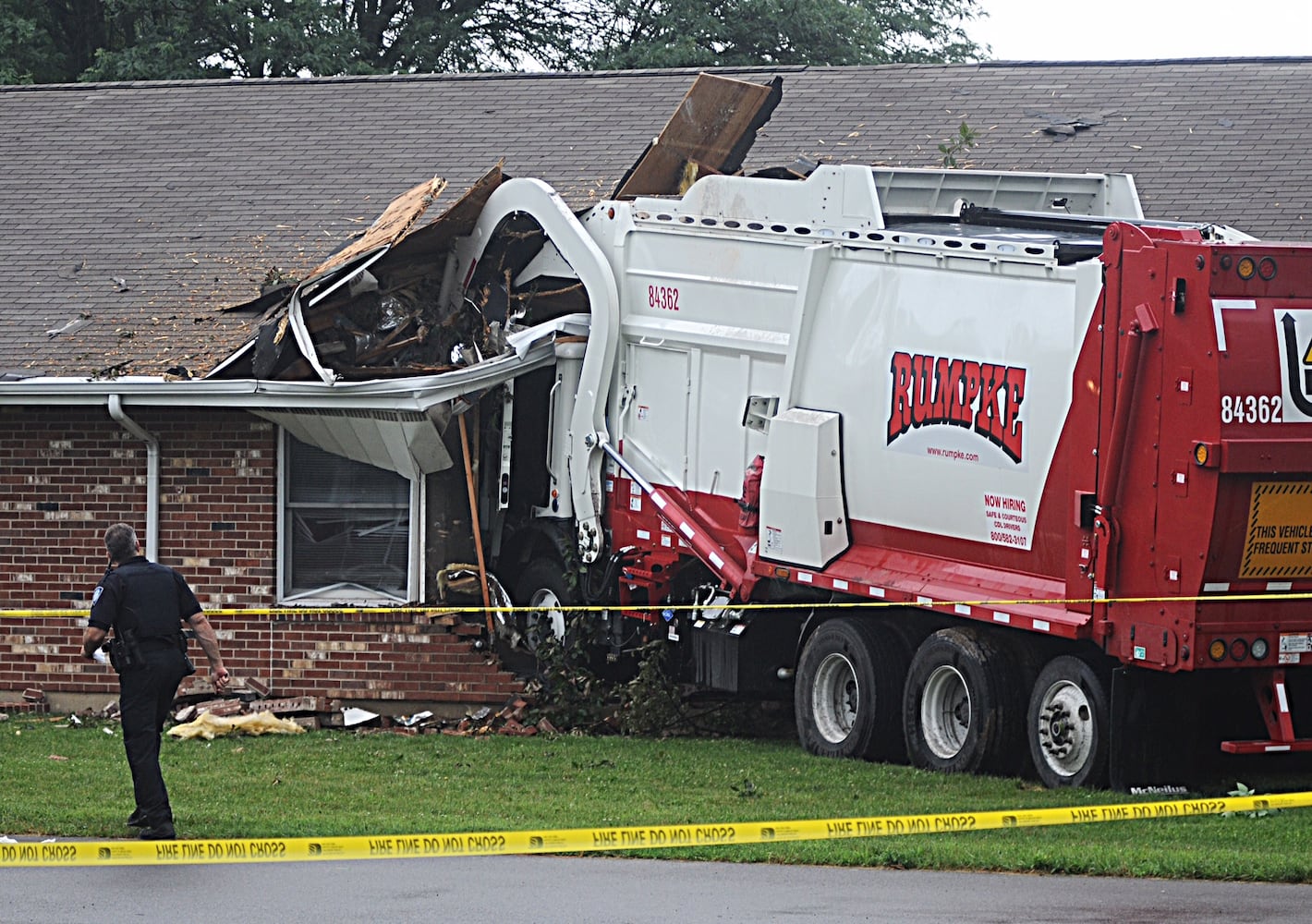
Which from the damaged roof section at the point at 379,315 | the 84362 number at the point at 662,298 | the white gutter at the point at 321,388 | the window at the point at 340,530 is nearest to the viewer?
the 84362 number at the point at 662,298

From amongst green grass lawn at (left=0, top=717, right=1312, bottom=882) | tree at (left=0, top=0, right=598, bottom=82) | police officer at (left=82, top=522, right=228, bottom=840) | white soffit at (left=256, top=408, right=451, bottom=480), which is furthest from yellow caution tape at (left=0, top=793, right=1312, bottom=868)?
tree at (left=0, top=0, right=598, bottom=82)

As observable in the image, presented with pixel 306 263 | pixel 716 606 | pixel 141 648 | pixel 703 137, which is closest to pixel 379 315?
pixel 306 263

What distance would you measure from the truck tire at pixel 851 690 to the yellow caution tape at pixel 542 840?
7.71ft

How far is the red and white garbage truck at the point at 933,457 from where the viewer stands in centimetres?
1039

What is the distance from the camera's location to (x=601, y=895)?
845 centimetres

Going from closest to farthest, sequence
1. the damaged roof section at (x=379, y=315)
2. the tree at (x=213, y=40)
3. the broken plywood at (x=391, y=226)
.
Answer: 1. the damaged roof section at (x=379, y=315)
2. the broken plywood at (x=391, y=226)
3. the tree at (x=213, y=40)

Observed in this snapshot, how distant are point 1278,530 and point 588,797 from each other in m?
3.85

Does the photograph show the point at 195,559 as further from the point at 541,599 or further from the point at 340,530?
the point at 541,599

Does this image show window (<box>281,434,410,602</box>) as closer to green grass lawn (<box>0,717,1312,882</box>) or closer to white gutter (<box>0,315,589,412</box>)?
white gutter (<box>0,315,589,412</box>)

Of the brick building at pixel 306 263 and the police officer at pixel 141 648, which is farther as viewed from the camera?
the brick building at pixel 306 263

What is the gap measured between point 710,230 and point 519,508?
287 centimetres

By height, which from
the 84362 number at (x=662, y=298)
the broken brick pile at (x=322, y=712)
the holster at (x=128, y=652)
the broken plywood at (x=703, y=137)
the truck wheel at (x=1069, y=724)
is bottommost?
the broken brick pile at (x=322, y=712)

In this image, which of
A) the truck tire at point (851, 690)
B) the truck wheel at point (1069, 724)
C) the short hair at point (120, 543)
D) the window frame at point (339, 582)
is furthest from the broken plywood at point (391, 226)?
the truck wheel at point (1069, 724)

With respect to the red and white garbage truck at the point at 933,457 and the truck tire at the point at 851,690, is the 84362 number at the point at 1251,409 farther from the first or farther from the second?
the truck tire at the point at 851,690
